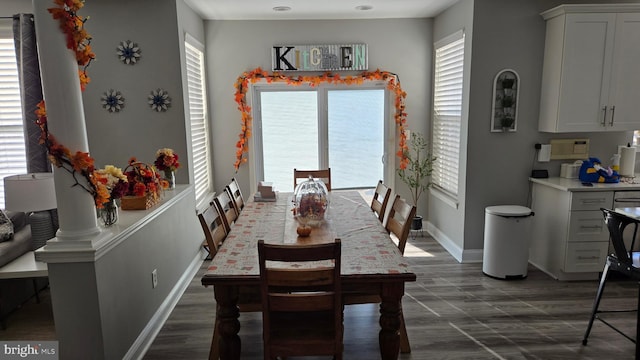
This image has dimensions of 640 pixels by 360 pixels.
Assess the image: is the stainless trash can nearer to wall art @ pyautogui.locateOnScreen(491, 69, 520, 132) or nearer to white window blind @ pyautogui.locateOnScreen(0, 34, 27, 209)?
wall art @ pyautogui.locateOnScreen(491, 69, 520, 132)

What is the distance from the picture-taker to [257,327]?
120 inches

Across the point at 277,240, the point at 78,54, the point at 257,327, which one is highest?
the point at 78,54

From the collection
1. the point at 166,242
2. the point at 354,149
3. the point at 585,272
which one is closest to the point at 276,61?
the point at 354,149

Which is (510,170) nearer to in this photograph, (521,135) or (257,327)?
(521,135)

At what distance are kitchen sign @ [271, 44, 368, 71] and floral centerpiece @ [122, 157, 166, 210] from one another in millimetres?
2437

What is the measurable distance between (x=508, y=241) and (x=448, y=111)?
63.5 inches

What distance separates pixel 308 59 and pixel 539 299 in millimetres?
3500

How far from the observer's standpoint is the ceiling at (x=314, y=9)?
418 centimetres

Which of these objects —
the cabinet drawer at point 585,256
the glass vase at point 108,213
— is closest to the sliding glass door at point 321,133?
the cabinet drawer at point 585,256

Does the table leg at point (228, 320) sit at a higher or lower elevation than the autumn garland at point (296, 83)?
lower

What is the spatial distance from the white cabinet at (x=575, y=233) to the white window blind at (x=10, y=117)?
17.2ft

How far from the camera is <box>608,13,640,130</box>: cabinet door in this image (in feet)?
12.1
